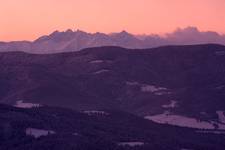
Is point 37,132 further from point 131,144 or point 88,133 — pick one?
point 131,144

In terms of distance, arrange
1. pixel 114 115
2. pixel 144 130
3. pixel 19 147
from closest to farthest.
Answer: pixel 19 147
pixel 144 130
pixel 114 115

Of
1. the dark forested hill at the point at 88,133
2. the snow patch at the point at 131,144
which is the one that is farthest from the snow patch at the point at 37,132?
the snow patch at the point at 131,144

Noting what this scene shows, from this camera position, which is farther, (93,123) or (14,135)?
(93,123)

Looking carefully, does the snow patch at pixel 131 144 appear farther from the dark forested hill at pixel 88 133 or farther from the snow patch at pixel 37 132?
the snow patch at pixel 37 132

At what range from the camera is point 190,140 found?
153750 millimetres

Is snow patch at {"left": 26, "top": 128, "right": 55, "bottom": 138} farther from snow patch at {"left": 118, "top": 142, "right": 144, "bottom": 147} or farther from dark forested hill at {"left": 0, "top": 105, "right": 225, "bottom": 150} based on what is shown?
snow patch at {"left": 118, "top": 142, "right": 144, "bottom": 147}

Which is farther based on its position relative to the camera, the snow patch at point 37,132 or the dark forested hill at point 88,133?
the snow patch at point 37,132

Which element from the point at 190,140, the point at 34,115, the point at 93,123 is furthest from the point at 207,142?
the point at 34,115

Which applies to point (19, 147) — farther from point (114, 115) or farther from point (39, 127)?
point (114, 115)

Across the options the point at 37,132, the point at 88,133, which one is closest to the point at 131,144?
the point at 88,133

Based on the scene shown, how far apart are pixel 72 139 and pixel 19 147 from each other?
763 cm

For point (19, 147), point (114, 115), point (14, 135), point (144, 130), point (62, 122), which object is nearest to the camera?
point (19, 147)

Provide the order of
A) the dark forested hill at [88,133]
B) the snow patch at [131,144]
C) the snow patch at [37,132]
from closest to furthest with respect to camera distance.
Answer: the dark forested hill at [88,133] < the snow patch at [131,144] < the snow patch at [37,132]

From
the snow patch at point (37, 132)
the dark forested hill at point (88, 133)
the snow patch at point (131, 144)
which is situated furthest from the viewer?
the snow patch at point (37, 132)
